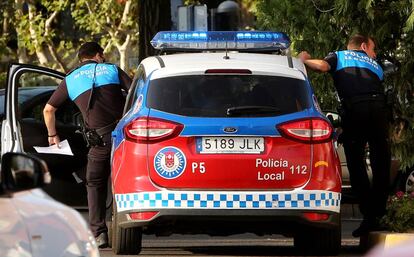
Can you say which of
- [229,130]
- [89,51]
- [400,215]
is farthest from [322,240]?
[89,51]

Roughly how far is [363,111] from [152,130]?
2.34 meters

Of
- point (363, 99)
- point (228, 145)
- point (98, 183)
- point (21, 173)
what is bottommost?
point (98, 183)

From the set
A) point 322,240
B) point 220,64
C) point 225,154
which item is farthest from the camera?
point 322,240

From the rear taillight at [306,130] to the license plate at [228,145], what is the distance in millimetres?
224

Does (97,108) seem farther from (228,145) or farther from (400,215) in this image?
(400,215)

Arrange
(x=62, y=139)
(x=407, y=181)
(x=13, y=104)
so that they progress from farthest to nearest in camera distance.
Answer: (x=407, y=181), (x=62, y=139), (x=13, y=104)

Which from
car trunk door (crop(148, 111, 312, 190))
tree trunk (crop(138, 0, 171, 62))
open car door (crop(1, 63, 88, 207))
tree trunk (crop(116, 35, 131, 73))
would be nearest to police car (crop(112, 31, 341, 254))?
car trunk door (crop(148, 111, 312, 190))

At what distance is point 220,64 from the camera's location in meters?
10.4

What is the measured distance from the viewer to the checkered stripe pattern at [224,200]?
9.97 meters

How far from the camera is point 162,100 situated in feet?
33.3

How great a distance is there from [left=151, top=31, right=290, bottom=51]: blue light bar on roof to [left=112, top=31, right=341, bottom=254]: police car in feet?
2.97

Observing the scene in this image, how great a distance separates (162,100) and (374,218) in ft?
8.62

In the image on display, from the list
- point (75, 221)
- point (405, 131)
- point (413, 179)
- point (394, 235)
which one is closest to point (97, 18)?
point (413, 179)

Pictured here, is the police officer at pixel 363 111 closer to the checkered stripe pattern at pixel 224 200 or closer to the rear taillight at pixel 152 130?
the checkered stripe pattern at pixel 224 200
